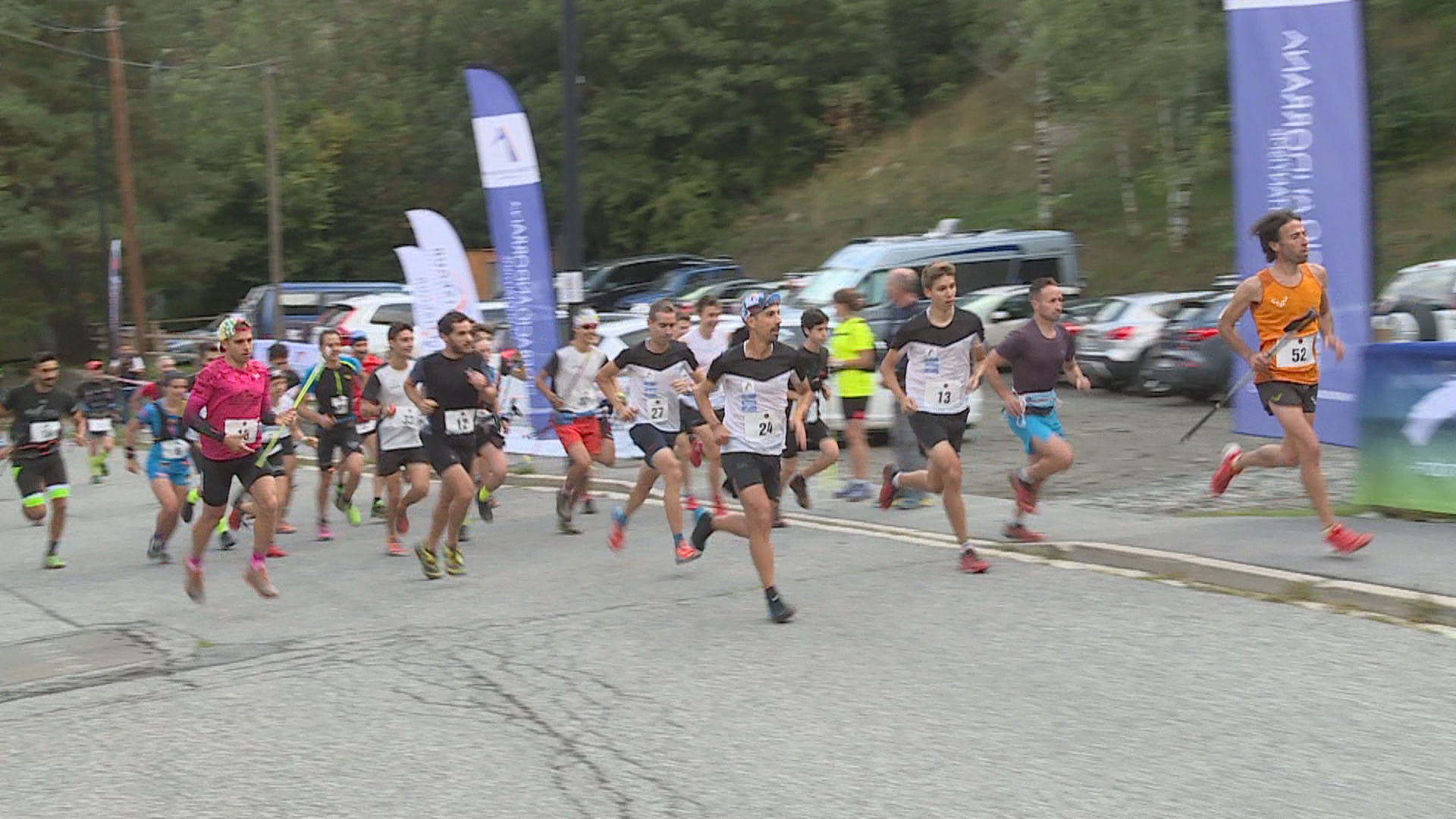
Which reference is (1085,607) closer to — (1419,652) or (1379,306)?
(1419,652)

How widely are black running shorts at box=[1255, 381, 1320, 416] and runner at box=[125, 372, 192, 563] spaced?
7821 millimetres

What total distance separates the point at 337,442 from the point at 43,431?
90.5 inches

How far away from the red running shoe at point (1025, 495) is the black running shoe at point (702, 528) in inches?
87.1

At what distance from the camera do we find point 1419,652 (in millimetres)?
6680

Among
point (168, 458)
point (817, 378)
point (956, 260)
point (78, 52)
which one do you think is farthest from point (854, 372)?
point (78, 52)

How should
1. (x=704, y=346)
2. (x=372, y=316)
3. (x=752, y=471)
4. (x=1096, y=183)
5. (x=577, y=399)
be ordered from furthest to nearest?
(x=1096, y=183)
(x=372, y=316)
(x=704, y=346)
(x=577, y=399)
(x=752, y=471)

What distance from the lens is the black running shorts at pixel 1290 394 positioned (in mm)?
8625

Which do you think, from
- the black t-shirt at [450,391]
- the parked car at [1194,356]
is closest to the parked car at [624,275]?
the parked car at [1194,356]

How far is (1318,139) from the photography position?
10359 mm

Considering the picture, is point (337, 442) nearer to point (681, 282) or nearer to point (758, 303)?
point (758, 303)

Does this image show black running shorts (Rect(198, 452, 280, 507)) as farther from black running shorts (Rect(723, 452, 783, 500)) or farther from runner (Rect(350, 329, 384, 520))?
runner (Rect(350, 329, 384, 520))

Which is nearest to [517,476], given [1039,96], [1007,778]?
[1007,778]

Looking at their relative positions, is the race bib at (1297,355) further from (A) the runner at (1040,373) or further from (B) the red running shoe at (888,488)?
(B) the red running shoe at (888,488)

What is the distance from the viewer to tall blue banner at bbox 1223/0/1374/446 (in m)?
10.2
